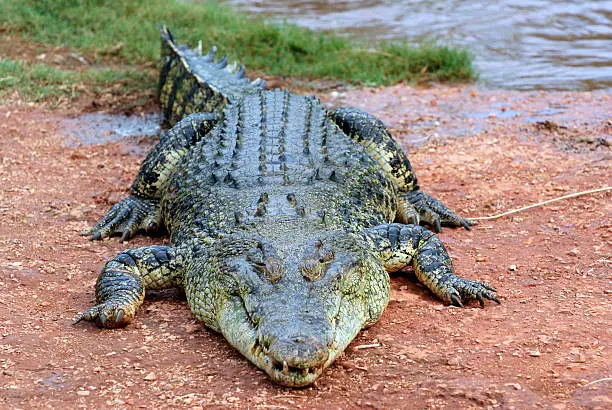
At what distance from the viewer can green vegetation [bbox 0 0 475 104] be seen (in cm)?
871

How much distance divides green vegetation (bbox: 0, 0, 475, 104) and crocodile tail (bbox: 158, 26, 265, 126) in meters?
0.97

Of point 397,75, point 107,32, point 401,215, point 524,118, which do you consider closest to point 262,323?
point 401,215

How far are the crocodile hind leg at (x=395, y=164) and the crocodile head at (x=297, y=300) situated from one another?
1577mm

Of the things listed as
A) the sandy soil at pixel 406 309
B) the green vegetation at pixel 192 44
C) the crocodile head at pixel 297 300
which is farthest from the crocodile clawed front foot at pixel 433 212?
the green vegetation at pixel 192 44

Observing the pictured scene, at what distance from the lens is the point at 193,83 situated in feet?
22.3

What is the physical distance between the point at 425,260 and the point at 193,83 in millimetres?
3238

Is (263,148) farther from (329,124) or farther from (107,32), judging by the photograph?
(107,32)

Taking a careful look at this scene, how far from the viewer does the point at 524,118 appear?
24.6 ft

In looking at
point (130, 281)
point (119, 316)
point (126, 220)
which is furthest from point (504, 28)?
point (119, 316)

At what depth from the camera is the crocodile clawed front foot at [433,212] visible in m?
5.34

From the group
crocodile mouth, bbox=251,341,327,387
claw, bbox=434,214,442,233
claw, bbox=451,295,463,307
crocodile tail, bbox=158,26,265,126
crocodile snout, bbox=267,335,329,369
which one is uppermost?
crocodile tail, bbox=158,26,265,126

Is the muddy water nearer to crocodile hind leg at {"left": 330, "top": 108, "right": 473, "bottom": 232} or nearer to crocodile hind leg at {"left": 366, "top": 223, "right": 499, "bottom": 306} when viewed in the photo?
crocodile hind leg at {"left": 330, "top": 108, "right": 473, "bottom": 232}

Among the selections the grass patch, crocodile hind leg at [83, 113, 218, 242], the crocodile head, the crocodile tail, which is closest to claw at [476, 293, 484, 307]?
the crocodile head

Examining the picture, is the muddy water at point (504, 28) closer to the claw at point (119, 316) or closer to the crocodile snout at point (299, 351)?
the claw at point (119, 316)
